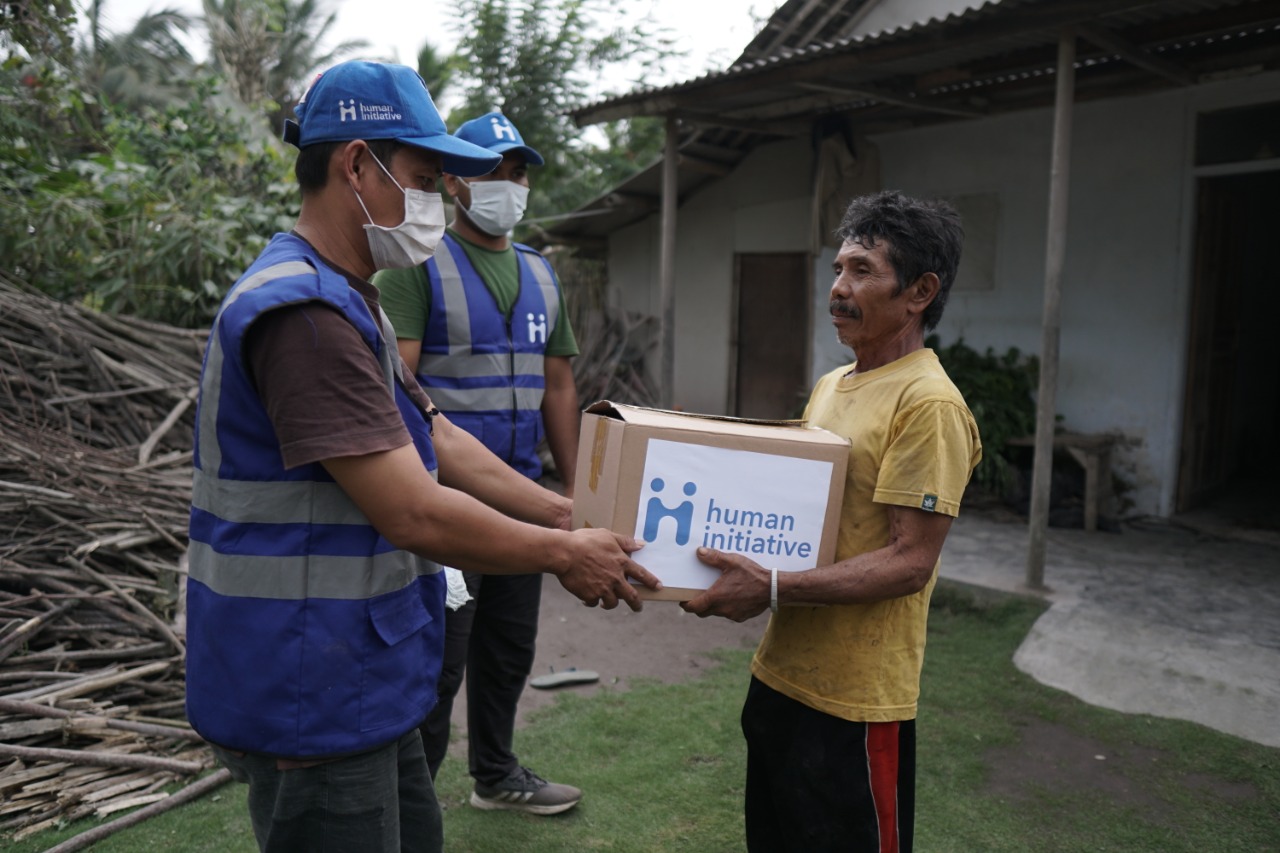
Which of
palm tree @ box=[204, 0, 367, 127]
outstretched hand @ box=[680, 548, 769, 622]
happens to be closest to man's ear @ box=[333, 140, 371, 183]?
outstretched hand @ box=[680, 548, 769, 622]

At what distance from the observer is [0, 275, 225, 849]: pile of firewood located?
11.1 ft

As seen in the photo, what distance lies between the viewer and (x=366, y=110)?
5.75 ft

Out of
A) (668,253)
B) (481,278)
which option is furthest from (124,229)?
(481,278)

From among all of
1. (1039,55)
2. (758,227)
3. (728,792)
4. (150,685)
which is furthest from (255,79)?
(728,792)

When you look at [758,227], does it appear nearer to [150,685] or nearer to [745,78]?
[745,78]

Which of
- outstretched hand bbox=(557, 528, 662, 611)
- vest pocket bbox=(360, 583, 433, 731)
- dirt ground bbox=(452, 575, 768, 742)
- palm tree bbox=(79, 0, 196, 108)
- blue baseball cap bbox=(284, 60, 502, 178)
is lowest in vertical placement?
dirt ground bbox=(452, 575, 768, 742)

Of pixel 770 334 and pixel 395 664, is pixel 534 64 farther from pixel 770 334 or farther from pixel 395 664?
pixel 395 664

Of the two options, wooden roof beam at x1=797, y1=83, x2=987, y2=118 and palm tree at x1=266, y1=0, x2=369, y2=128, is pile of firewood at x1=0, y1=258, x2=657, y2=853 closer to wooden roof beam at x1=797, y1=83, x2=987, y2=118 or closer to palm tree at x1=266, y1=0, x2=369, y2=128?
wooden roof beam at x1=797, y1=83, x2=987, y2=118

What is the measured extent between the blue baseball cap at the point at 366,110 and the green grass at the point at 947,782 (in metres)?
2.31

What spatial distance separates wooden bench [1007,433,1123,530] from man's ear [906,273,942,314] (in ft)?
17.4

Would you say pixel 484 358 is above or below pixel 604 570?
above

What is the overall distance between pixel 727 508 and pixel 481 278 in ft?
4.77

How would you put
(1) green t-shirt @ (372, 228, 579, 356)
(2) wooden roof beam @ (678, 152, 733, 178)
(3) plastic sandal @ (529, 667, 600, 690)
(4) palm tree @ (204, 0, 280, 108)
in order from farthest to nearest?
(4) palm tree @ (204, 0, 280, 108)
(2) wooden roof beam @ (678, 152, 733, 178)
(3) plastic sandal @ (529, 667, 600, 690)
(1) green t-shirt @ (372, 228, 579, 356)

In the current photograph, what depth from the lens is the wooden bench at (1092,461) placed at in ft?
23.1
